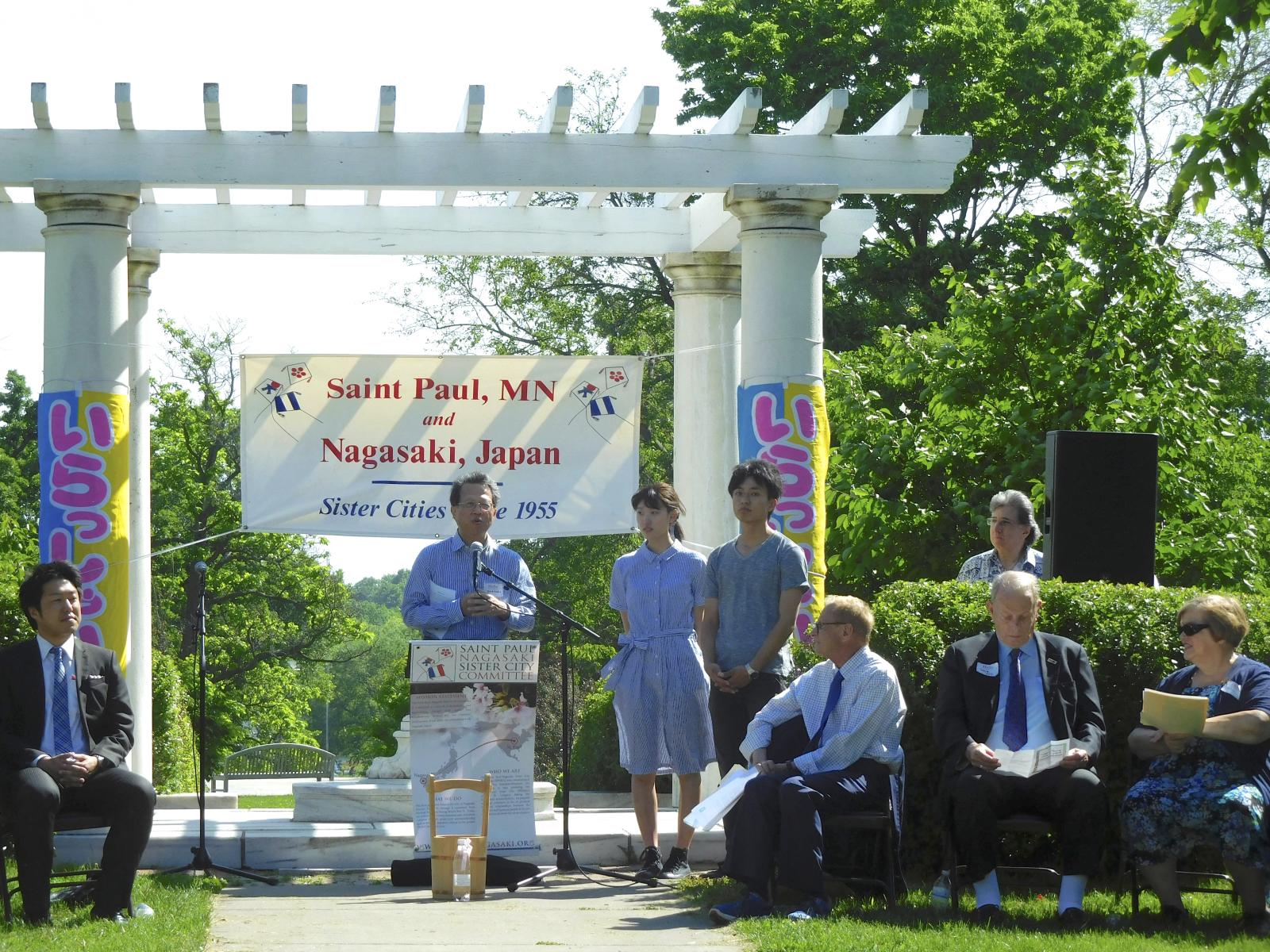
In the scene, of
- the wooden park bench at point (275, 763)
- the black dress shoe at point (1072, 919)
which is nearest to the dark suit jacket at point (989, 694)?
the black dress shoe at point (1072, 919)

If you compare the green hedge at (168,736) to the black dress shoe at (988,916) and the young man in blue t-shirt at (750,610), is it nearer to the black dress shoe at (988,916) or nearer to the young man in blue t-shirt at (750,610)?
the young man in blue t-shirt at (750,610)

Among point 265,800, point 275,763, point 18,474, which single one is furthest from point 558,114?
point 18,474

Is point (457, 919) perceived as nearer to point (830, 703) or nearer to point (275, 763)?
point (830, 703)

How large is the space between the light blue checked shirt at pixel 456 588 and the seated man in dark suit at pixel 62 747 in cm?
149

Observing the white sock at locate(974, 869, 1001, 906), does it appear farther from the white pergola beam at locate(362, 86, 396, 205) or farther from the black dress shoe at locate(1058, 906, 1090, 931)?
the white pergola beam at locate(362, 86, 396, 205)

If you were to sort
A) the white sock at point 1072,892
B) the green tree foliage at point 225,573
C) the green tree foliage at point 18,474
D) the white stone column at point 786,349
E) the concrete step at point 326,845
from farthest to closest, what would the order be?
the green tree foliage at point 225,573 → the green tree foliage at point 18,474 → the white stone column at point 786,349 → the concrete step at point 326,845 → the white sock at point 1072,892

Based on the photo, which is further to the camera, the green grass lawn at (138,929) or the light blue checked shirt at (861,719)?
the light blue checked shirt at (861,719)

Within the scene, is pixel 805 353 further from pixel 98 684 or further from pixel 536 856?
pixel 98 684

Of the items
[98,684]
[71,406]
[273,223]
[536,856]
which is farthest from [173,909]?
[273,223]

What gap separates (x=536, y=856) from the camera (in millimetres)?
8852

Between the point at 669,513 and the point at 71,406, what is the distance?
3.57 meters

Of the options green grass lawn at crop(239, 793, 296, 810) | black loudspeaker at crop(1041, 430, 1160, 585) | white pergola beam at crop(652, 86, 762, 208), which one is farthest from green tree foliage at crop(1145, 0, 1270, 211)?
green grass lawn at crop(239, 793, 296, 810)

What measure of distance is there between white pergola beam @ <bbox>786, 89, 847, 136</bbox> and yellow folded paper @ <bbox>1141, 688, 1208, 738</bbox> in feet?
13.0

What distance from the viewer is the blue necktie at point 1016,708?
7.32 m
